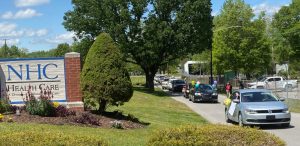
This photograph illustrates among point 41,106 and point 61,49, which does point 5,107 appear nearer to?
point 41,106

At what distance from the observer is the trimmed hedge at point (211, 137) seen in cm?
656

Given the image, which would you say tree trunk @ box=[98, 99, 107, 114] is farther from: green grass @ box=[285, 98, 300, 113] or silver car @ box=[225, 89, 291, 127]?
green grass @ box=[285, 98, 300, 113]

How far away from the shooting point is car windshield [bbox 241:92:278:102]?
61.9 feet

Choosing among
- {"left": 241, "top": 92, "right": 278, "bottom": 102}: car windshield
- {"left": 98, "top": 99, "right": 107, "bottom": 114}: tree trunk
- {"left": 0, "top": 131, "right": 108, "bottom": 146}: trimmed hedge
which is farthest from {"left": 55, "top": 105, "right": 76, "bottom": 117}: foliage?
{"left": 241, "top": 92, "right": 278, "bottom": 102}: car windshield

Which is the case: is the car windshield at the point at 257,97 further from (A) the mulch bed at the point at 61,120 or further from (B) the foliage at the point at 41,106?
(B) the foliage at the point at 41,106

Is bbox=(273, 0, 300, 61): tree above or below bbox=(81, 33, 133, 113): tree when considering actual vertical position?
above

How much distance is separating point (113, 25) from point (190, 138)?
147 ft

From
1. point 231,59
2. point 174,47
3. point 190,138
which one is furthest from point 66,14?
point 190,138

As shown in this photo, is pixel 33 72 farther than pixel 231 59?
No

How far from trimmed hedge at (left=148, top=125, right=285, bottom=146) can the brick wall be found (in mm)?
8778

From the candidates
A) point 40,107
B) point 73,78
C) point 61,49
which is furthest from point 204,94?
point 61,49

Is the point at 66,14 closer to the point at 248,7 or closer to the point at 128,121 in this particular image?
the point at 248,7

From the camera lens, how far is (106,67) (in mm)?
14719

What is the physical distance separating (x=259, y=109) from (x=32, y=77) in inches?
315
